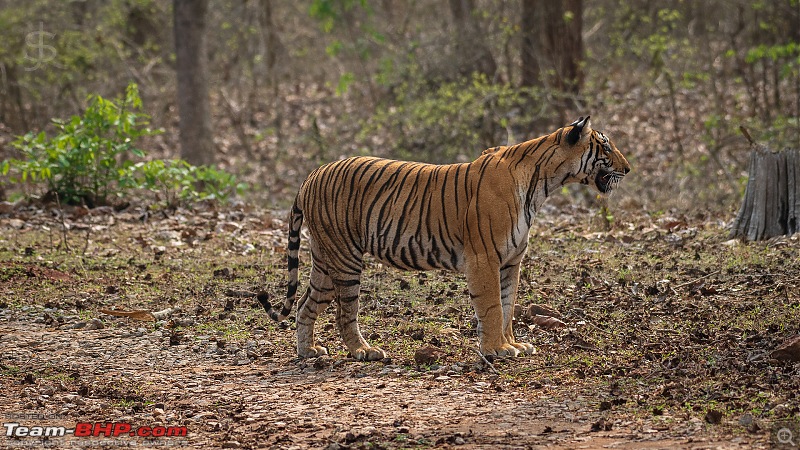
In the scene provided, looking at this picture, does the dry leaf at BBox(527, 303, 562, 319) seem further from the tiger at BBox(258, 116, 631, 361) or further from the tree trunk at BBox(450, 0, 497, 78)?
the tree trunk at BBox(450, 0, 497, 78)

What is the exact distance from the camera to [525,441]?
5.44 meters

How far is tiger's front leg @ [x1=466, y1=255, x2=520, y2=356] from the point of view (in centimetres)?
711

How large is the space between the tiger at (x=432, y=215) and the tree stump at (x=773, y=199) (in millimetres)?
4026

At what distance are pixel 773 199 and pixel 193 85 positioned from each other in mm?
11422

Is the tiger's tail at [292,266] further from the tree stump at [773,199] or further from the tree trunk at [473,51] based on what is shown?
the tree trunk at [473,51]

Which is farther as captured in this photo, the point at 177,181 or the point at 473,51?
the point at 473,51

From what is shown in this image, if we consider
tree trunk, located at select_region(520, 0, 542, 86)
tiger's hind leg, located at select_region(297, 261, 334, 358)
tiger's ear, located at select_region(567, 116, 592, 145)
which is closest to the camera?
tiger's ear, located at select_region(567, 116, 592, 145)

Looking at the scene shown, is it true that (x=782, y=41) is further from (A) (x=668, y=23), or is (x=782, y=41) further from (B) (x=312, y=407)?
(B) (x=312, y=407)

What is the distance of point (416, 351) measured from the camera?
23.6 feet

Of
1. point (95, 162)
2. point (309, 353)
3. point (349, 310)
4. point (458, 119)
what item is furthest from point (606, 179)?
point (458, 119)

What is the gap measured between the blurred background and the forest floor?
4272mm

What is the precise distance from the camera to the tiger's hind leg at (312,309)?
24.6ft

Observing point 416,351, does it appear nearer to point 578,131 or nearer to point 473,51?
point 578,131

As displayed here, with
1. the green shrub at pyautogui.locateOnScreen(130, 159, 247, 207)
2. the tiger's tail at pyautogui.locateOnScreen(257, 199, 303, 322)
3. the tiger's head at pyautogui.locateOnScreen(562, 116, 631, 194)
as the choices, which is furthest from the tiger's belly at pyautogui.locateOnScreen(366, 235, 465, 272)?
the green shrub at pyautogui.locateOnScreen(130, 159, 247, 207)
